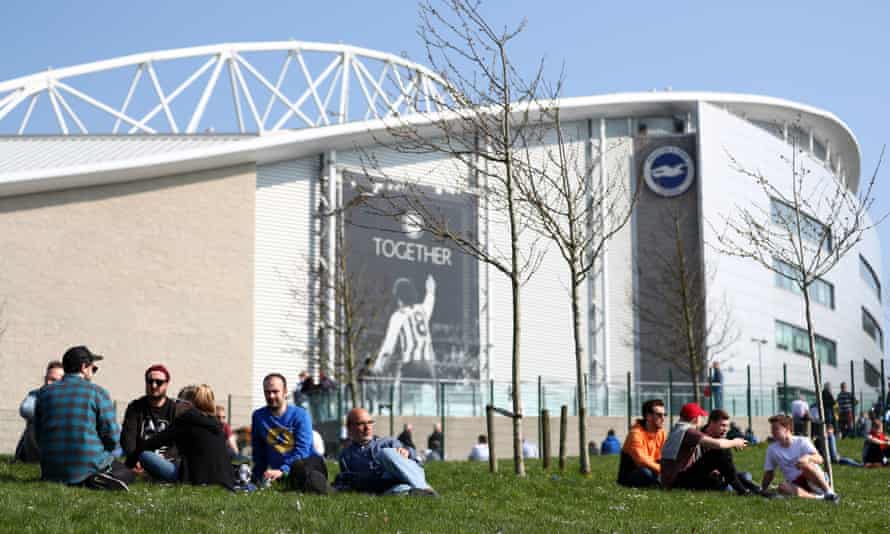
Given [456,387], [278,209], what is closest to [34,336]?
[278,209]

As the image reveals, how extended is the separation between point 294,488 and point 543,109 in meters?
8.17

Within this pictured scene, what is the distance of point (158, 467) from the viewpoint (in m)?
12.4

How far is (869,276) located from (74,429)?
217 ft

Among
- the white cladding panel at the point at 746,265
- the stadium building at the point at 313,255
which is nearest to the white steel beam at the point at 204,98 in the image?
the stadium building at the point at 313,255

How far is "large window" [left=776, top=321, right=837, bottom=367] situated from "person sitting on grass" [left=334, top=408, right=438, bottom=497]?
43125 millimetres

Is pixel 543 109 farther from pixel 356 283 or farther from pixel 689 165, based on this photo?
pixel 689 165

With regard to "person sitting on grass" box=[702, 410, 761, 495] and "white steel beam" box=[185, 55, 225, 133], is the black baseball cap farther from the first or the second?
"white steel beam" box=[185, 55, 225, 133]

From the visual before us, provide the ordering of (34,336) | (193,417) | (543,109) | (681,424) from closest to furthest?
(193,417) < (681,424) < (543,109) < (34,336)

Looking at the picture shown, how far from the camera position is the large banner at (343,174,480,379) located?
44906mm

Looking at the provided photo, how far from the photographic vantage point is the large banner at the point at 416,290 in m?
44.9

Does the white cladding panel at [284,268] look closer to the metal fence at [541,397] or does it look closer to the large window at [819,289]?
the metal fence at [541,397]

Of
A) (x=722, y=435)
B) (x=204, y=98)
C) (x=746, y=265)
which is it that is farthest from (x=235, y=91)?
(x=722, y=435)

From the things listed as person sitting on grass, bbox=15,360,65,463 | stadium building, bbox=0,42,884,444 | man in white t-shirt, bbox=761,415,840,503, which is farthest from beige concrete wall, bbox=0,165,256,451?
man in white t-shirt, bbox=761,415,840,503

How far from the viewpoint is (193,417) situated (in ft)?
39.9
